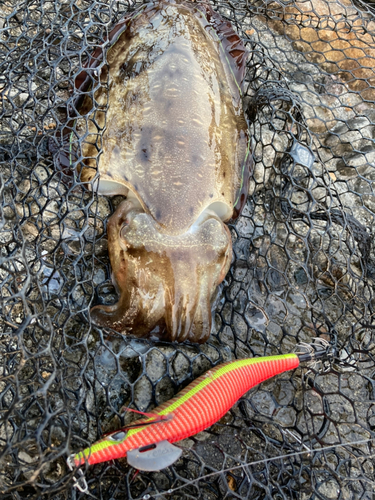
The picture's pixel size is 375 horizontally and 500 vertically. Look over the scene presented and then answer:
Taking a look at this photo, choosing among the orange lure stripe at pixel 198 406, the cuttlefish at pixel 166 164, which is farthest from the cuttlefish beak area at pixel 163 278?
the orange lure stripe at pixel 198 406

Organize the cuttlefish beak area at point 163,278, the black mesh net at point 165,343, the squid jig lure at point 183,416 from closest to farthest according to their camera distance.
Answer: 1. the squid jig lure at point 183,416
2. the black mesh net at point 165,343
3. the cuttlefish beak area at point 163,278

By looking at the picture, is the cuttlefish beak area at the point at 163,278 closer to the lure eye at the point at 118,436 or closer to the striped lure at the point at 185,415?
the striped lure at the point at 185,415

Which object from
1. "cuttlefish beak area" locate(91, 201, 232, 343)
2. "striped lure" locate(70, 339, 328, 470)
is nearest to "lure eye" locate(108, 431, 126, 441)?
"striped lure" locate(70, 339, 328, 470)

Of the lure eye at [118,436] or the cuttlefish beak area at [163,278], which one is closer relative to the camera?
the lure eye at [118,436]

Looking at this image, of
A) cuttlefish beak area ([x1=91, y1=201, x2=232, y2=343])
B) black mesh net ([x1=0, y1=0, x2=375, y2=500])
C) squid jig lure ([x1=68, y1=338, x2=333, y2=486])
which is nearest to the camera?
squid jig lure ([x1=68, y1=338, x2=333, y2=486])

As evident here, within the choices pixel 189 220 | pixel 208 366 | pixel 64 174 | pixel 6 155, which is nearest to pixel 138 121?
pixel 64 174

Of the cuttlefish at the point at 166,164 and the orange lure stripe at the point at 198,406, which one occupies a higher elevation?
the cuttlefish at the point at 166,164

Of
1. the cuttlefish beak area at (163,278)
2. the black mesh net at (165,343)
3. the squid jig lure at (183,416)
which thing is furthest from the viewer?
the cuttlefish beak area at (163,278)

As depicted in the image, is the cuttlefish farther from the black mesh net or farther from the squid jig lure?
the squid jig lure
